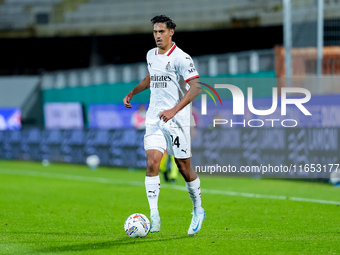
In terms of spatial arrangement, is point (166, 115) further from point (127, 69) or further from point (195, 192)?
point (127, 69)

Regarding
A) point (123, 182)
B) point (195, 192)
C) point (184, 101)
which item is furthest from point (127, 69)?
point (184, 101)

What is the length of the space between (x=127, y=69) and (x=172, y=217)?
1834cm

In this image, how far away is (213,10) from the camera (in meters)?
36.7

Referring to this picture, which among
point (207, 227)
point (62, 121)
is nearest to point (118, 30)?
point (62, 121)

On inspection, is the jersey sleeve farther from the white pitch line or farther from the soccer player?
the white pitch line

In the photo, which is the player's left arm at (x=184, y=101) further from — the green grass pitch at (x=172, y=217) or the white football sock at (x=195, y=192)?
the green grass pitch at (x=172, y=217)

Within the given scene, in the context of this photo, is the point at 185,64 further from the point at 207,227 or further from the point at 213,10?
the point at 213,10

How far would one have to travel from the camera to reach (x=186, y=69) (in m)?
7.52

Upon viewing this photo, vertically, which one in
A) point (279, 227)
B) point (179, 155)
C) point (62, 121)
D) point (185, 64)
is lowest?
point (62, 121)

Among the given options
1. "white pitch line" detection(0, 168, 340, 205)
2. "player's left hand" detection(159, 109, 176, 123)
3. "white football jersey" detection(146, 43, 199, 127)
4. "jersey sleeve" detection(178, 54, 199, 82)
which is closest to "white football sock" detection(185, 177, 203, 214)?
"white football jersey" detection(146, 43, 199, 127)

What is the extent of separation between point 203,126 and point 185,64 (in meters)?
12.1

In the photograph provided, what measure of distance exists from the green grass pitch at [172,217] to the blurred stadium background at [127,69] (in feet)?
3.95

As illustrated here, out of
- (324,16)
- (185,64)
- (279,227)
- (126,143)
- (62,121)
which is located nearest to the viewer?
(185,64)

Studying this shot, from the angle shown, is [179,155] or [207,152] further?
[207,152]
